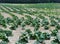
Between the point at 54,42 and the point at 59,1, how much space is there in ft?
127

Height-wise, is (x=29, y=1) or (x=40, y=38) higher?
(x=40, y=38)

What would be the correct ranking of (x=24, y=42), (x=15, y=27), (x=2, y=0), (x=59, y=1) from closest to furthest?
(x=24, y=42) → (x=15, y=27) → (x=2, y=0) → (x=59, y=1)

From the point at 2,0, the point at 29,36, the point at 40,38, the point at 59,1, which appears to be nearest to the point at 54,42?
the point at 40,38

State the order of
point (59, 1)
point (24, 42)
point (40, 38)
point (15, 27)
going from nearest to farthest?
point (24, 42) → point (40, 38) → point (15, 27) → point (59, 1)

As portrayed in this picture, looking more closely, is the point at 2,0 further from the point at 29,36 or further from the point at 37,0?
the point at 29,36

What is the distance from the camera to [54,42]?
29.8 ft

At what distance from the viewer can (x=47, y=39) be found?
10.1 m

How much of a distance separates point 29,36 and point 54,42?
4.56 ft

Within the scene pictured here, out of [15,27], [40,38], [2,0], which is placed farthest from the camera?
[2,0]

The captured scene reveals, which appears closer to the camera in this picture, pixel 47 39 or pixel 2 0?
pixel 47 39

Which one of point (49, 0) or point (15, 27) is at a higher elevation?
point (15, 27)

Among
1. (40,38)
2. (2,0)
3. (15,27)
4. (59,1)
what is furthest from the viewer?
(59,1)

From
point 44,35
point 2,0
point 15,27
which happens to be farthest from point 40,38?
point 2,0

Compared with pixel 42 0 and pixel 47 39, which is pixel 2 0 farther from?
pixel 47 39
